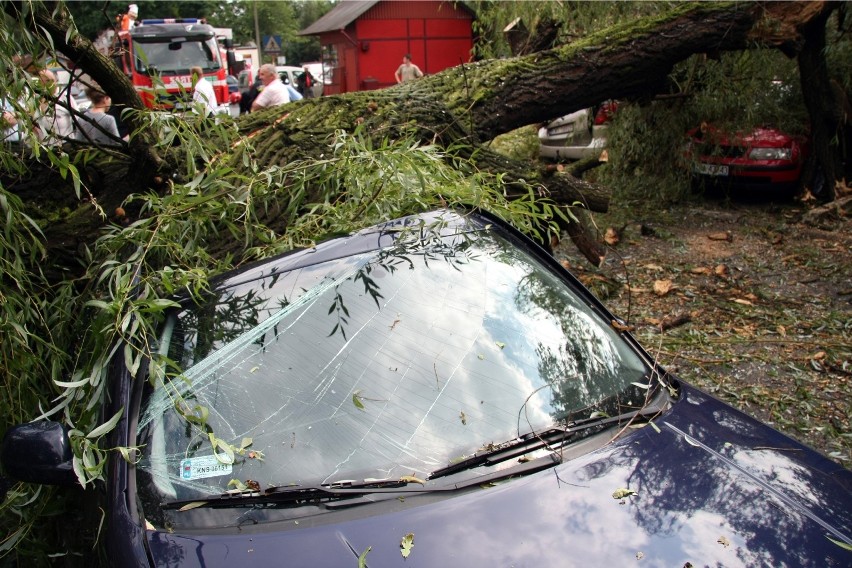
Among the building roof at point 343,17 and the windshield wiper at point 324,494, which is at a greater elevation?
the building roof at point 343,17

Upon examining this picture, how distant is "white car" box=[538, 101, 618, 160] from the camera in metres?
10.2

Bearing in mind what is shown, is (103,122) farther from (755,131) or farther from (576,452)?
(755,131)

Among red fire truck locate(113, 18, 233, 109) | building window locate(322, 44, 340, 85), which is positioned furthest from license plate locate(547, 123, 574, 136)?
building window locate(322, 44, 340, 85)

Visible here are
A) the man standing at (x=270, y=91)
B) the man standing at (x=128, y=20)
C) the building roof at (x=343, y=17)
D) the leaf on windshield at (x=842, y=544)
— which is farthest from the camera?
the building roof at (x=343, y=17)

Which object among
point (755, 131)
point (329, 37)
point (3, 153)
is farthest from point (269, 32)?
point (3, 153)

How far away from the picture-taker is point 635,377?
2.73m

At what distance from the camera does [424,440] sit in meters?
2.30

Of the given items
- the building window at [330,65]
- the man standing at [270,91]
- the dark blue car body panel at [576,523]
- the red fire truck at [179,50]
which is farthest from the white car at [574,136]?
the building window at [330,65]

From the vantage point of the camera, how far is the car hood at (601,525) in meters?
1.91

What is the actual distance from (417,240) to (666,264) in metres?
5.28

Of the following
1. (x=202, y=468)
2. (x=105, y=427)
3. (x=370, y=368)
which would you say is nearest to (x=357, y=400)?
(x=370, y=368)

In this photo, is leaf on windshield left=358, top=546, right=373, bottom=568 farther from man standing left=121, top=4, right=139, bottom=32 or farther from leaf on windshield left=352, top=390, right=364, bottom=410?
man standing left=121, top=4, right=139, bottom=32

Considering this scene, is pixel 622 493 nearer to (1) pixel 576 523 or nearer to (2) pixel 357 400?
(1) pixel 576 523

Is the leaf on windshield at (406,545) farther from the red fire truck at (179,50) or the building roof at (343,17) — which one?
the building roof at (343,17)
